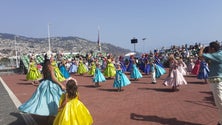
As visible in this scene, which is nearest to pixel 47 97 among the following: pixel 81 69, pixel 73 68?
pixel 81 69

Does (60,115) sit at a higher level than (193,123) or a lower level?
higher

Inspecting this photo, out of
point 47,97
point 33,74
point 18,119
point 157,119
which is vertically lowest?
point 18,119

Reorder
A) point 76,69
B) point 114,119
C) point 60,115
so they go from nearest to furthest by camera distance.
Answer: point 60,115 → point 114,119 → point 76,69

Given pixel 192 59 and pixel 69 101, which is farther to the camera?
pixel 192 59

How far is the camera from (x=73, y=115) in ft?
20.3

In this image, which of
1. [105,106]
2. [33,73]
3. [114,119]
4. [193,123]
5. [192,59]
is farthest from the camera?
[192,59]

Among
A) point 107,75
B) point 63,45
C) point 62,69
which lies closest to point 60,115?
point 107,75

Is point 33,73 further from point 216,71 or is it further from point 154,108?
point 216,71

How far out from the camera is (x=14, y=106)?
11.5 m

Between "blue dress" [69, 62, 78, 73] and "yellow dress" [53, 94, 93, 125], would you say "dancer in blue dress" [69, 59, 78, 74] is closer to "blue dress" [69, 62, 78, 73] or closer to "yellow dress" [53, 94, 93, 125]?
"blue dress" [69, 62, 78, 73]

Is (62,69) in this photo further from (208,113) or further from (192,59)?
(208,113)

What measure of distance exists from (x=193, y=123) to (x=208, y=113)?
4.00 ft

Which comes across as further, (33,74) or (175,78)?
(33,74)

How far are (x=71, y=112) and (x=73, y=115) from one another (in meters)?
0.07
